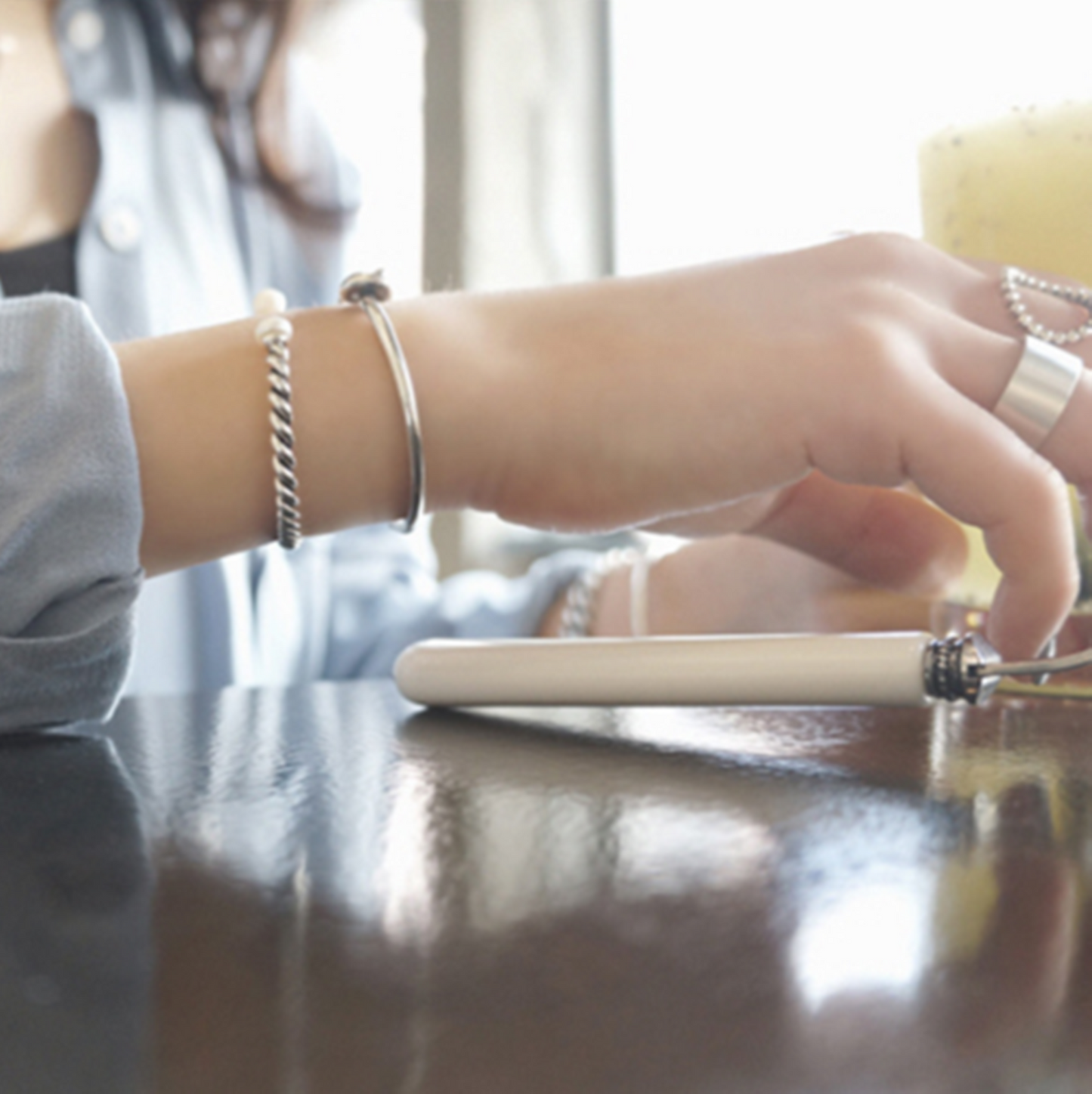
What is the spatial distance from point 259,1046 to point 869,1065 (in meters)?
0.06

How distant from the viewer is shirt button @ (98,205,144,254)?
76 cm

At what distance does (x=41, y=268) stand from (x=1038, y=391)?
2.11 feet

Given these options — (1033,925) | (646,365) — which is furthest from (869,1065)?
(646,365)

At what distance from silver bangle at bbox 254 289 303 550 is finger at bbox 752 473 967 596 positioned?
0.19 metres

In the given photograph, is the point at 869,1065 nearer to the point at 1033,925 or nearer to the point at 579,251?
the point at 1033,925

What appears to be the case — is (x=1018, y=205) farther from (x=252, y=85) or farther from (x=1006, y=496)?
(x=252, y=85)

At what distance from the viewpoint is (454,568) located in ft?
4.31

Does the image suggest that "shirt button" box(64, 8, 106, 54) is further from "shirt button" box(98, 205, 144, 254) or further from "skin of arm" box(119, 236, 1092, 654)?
"skin of arm" box(119, 236, 1092, 654)

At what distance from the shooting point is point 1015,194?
38 centimetres

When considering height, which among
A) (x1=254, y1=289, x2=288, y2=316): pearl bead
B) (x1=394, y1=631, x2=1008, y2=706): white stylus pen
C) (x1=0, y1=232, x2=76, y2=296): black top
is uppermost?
(x1=0, y1=232, x2=76, y2=296): black top

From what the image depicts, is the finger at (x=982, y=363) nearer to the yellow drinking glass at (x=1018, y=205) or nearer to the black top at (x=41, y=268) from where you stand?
the yellow drinking glass at (x=1018, y=205)

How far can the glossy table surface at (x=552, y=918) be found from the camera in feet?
0.35

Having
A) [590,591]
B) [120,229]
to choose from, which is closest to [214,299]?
[120,229]

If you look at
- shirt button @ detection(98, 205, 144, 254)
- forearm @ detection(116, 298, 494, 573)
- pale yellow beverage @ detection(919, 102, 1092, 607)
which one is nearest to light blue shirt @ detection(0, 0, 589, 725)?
shirt button @ detection(98, 205, 144, 254)
